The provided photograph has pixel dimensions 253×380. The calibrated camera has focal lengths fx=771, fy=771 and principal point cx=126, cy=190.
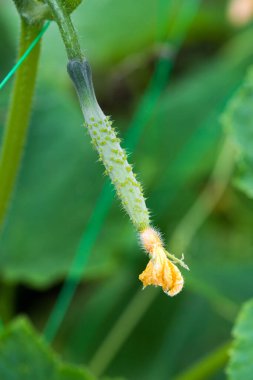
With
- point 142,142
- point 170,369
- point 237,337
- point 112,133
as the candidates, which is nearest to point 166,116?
point 142,142

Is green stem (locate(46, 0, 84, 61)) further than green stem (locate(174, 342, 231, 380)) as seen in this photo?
No

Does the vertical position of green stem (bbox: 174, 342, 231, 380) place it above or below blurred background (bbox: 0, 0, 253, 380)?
below

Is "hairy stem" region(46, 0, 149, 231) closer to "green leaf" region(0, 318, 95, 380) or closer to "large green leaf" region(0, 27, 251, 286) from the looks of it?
"green leaf" region(0, 318, 95, 380)

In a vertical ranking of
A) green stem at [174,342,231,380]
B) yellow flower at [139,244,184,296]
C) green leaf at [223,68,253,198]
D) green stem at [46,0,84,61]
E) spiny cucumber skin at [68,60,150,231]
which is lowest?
yellow flower at [139,244,184,296]

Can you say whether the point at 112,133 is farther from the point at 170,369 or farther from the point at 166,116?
the point at 166,116

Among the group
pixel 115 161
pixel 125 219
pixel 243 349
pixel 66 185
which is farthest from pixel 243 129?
pixel 115 161

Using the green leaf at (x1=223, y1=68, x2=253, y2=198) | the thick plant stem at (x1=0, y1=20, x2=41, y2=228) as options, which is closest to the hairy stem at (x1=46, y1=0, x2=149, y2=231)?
the thick plant stem at (x1=0, y1=20, x2=41, y2=228)

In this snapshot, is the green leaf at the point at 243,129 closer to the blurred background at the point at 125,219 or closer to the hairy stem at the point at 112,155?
the blurred background at the point at 125,219
